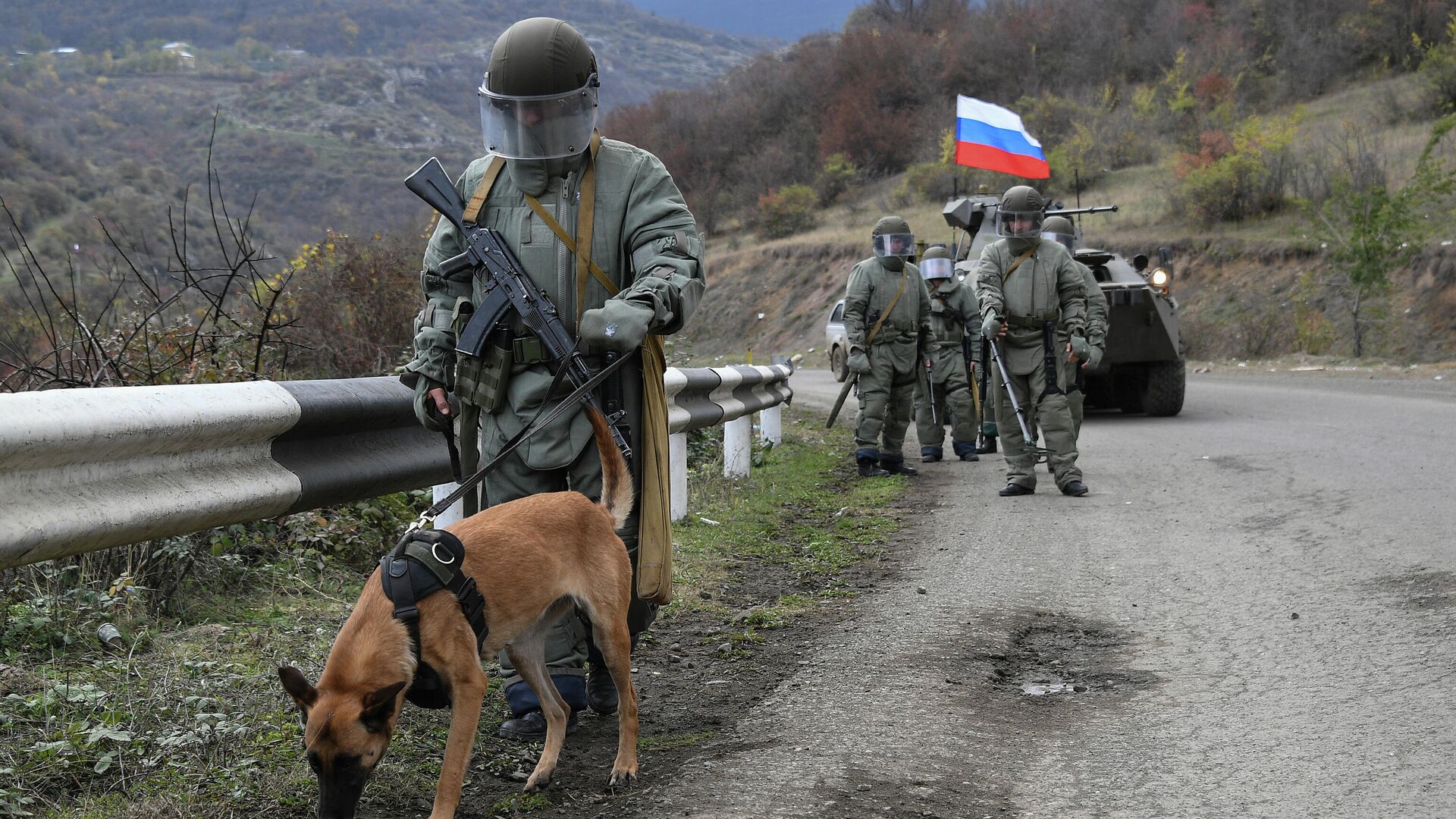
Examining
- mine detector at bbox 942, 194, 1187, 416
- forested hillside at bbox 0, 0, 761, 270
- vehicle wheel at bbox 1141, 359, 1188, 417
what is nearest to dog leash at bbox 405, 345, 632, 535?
forested hillside at bbox 0, 0, 761, 270

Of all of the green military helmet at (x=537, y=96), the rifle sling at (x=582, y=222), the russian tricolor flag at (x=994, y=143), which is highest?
the russian tricolor flag at (x=994, y=143)

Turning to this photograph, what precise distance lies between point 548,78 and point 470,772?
204 cm

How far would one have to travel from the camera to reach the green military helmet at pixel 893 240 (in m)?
11.3

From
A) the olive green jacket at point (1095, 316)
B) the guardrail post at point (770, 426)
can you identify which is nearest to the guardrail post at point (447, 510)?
the olive green jacket at point (1095, 316)

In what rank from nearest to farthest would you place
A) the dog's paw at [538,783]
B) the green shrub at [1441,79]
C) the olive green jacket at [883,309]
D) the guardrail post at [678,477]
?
the dog's paw at [538,783], the guardrail post at [678,477], the olive green jacket at [883,309], the green shrub at [1441,79]

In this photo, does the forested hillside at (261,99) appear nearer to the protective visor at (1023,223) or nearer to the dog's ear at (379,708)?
the protective visor at (1023,223)

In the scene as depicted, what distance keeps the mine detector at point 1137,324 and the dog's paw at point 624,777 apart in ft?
36.9

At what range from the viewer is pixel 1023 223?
9727 mm

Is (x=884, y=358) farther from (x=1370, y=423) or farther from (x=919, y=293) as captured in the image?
(x=1370, y=423)

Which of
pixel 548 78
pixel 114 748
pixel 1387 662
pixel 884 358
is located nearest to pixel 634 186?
pixel 548 78

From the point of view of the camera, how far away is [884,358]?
11.2m

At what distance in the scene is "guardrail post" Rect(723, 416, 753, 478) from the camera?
9.80 meters

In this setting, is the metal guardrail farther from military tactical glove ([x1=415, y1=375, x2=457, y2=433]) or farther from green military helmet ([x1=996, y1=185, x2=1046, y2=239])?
green military helmet ([x1=996, y1=185, x2=1046, y2=239])

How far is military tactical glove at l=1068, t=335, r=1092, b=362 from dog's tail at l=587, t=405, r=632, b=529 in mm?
6195
